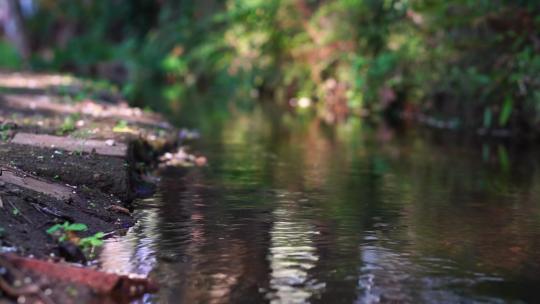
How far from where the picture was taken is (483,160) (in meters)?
12.5

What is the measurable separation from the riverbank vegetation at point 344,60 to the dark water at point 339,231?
10.7ft

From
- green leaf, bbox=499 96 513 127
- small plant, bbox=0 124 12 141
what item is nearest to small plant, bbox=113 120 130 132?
small plant, bbox=0 124 12 141

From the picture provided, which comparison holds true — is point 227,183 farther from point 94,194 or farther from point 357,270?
point 357,270

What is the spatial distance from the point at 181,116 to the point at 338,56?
3925 mm

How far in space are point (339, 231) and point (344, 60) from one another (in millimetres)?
12851

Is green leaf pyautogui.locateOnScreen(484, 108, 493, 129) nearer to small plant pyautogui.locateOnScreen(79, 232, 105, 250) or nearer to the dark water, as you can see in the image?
the dark water

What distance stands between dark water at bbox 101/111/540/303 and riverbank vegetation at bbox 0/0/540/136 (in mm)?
3248

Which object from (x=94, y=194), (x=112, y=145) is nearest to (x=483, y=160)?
(x=112, y=145)

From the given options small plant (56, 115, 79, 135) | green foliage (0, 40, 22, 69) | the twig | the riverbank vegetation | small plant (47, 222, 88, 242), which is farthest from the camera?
green foliage (0, 40, 22, 69)

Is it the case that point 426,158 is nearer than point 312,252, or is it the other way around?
point 312,252

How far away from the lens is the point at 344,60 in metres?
19.9

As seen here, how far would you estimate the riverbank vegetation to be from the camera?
49.5 feet

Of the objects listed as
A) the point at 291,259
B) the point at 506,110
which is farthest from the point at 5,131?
the point at 506,110

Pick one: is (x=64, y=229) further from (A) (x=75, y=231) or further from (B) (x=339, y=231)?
(B) (x=339, y=231)
